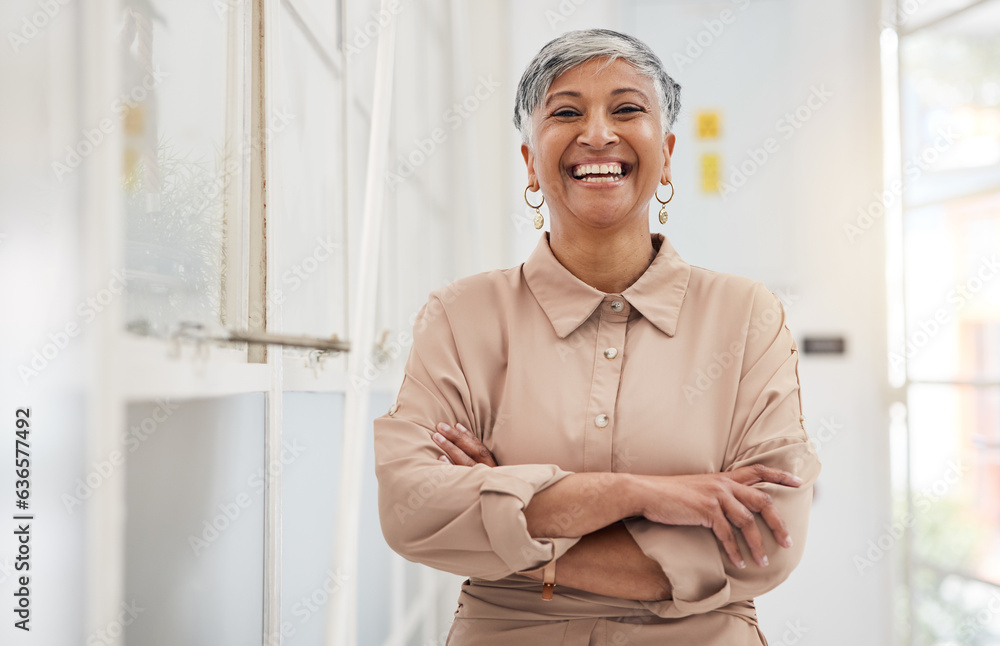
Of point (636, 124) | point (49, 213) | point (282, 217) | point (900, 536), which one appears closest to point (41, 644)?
point (49, 213)

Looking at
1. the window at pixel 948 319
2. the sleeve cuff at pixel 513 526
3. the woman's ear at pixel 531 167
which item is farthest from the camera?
the window at pixel 948 319

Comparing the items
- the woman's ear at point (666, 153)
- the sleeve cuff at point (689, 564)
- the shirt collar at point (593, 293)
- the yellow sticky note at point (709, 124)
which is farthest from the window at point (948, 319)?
the sleeve cuff at point (689, 564)

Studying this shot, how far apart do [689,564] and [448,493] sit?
352 millimetres

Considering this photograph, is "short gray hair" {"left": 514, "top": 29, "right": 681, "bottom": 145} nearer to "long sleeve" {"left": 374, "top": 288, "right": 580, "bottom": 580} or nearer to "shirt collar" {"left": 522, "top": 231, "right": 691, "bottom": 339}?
"shirt collar" {"left": 522, "top": 231, "right": 691, "bottom": 339}

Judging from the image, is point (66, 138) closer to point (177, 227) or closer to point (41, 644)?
point (177, 227)

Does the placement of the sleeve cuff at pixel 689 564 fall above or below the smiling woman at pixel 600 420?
below

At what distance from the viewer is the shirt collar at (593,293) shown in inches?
49.6

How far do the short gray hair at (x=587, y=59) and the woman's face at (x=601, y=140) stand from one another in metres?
0.01

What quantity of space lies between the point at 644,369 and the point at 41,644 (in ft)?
2.85

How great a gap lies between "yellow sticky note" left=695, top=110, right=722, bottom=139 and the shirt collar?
7.56ft

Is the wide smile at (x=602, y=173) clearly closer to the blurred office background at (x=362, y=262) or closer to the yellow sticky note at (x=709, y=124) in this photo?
the blurred office background at (x=362, y=262)

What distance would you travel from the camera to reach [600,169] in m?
1.28

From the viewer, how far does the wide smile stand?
1277mm

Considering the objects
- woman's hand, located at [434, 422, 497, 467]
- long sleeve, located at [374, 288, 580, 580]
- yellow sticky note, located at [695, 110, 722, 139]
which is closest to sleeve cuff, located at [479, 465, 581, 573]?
long sleeve, located at [374, 288, 580, 580]
